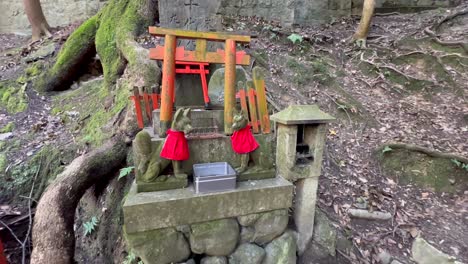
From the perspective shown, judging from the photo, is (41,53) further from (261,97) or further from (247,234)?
(247,234)

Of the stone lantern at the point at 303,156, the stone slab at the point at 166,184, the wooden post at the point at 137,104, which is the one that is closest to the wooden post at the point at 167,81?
the stone slab at the point at 166,184

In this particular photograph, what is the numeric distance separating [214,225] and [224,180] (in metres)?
0.44

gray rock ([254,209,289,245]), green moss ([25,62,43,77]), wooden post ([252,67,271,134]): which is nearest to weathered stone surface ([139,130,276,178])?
wooden post ([252,67,271,134])

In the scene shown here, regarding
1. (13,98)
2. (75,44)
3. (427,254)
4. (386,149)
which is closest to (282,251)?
(427,254)

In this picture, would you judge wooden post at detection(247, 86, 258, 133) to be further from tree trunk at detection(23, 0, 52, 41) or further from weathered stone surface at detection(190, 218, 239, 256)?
tree trunk at detection(23, 0, 52, 41)

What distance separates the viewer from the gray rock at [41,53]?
6.97 m

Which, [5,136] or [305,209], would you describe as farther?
[5,136]

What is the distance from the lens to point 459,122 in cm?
513

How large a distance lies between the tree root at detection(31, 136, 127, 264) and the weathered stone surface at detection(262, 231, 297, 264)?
2.37 meters

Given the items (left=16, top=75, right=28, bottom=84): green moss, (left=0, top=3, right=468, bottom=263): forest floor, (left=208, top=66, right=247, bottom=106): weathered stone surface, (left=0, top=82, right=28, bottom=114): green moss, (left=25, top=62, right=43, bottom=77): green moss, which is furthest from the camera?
(left=25, top=62, right=43, bottom=77): green moss

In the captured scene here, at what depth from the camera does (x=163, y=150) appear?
2293mm

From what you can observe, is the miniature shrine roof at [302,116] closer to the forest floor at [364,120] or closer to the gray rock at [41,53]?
the forest floor at [364,120]

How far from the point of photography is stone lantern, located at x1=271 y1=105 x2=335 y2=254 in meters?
2.66

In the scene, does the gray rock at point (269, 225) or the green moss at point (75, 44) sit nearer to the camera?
the gray rock at point (269, 225)
